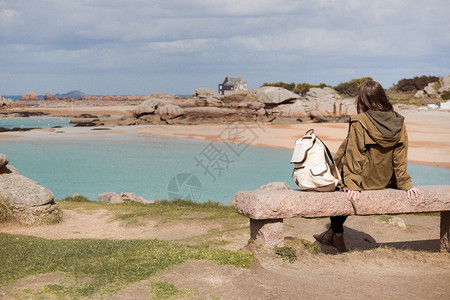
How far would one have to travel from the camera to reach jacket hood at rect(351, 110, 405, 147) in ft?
17.8

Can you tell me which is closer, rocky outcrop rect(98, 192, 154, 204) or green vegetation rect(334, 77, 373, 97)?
rocky outcrop rect(98, 192, 154, 204)

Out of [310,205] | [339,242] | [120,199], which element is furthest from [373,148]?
[120,199]

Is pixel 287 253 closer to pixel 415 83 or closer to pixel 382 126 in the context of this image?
pixel 382 126

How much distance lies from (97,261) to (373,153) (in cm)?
379

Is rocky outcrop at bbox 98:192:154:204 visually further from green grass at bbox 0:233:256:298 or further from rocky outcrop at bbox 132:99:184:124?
rocky outcrop at bbox 132:99:184:124

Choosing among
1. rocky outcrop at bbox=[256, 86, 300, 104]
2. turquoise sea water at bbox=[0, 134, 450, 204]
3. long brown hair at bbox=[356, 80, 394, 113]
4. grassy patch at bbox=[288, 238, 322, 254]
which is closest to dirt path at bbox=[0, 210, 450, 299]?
grassy patch at bbox=[288, 238, 322, 254]

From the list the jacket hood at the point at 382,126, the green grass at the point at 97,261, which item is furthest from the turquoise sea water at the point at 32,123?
the jacket hood at the point at 382,126

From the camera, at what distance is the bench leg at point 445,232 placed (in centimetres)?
636

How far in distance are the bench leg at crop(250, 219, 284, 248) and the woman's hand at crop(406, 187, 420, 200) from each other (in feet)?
5.89

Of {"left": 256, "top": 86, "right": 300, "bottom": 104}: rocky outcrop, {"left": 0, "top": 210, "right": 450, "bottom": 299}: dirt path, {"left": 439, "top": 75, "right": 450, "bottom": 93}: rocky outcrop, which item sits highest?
{"left": 439, "top": 75, "right": 450, "bottom": 93}: rocky outcrop

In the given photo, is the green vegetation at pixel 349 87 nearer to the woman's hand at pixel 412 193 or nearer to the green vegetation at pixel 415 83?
the green vegetation at pixel 415 83

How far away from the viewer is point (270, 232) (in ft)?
18.4

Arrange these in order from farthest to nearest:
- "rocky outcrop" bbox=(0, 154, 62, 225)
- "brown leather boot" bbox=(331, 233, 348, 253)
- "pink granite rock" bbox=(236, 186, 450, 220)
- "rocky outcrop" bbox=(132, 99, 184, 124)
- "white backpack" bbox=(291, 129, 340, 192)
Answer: "rocky outcrop" bbox=(132, 99, 184, 124), "rocky outcrop" bbox=(0, 154, 62, 225), "brown leather boot" bbox=(331, 233, 348, 253), "white backpack" bbox=(291, 129, 340, 192), "pink granite rock" bbox=(236, 186, 450, 220)

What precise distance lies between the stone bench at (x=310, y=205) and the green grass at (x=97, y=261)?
51cm
